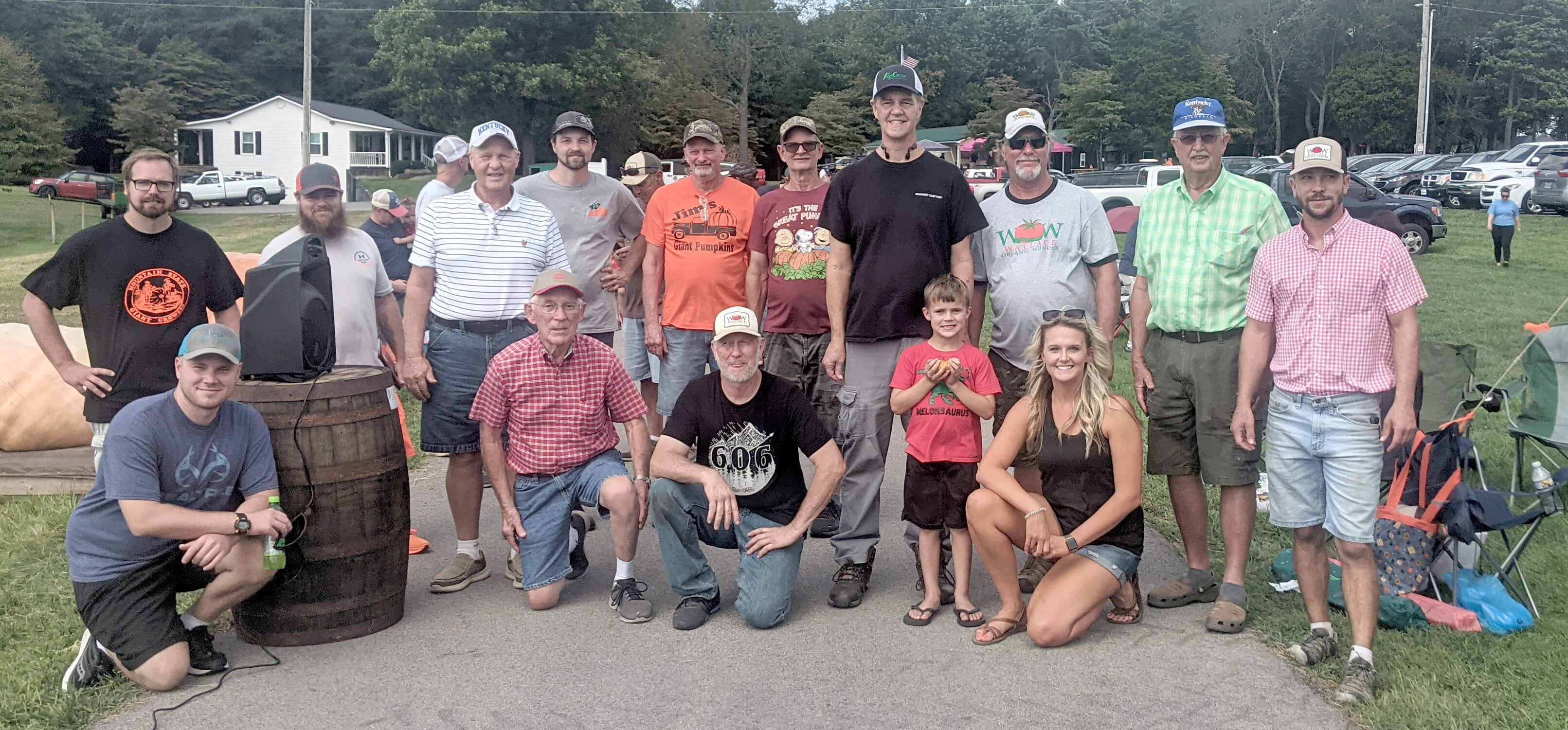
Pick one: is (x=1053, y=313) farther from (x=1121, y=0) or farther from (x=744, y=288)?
(x=1121, y=0)

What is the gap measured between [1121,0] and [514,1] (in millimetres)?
46109

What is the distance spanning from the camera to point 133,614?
439 cm

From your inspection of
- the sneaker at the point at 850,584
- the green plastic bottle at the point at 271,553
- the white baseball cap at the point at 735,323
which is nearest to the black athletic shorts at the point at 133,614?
the green plastic bottle at the point at 271,553

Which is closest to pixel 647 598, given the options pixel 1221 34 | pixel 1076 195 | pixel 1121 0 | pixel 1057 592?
pixel 1057 592

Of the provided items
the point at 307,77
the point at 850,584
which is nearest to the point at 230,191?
the point at 307,77

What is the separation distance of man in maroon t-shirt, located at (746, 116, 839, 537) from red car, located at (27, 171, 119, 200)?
3874 centimetres

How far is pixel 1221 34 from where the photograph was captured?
75375 millimetres

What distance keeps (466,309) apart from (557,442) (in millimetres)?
857

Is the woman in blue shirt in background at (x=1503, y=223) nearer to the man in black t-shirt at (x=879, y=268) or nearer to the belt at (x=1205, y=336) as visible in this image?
the belt at (x=1205, y=336)

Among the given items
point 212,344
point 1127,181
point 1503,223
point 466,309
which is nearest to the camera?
point 212,344

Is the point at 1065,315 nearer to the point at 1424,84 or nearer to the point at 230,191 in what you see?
the point at 1424,84

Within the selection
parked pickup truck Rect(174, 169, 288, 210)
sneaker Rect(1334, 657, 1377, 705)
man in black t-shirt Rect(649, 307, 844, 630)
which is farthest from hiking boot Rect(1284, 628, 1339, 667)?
parked pickup truck Rect(174, 169, 288, 210)

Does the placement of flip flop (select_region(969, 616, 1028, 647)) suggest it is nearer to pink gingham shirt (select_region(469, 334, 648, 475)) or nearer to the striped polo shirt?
pink gingham shirt (select_region(469, 334, 648, 475))

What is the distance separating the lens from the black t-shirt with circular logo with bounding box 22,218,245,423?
5078 mm
